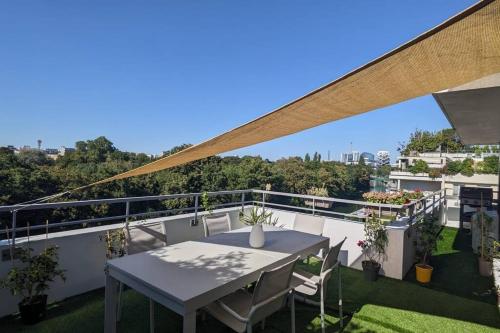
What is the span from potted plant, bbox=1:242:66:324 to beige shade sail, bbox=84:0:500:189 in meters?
2.12

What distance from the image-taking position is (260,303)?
2188 mm

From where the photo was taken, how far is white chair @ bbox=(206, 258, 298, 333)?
214 centimetres

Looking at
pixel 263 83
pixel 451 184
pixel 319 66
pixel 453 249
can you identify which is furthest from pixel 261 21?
pixel 451 184

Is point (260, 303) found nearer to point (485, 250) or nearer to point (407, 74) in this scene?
point (407, 74)

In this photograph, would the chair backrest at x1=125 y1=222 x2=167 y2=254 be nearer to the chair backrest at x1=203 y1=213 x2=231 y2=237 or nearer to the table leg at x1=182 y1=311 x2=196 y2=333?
the chair backrest at x1=203 y1=213 x2=231 y2=237

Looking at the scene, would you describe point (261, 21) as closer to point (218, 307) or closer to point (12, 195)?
point (218, 307)

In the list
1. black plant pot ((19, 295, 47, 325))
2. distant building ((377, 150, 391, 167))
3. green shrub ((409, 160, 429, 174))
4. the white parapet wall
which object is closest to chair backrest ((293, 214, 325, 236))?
the white parapet wall

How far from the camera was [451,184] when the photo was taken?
16.1 meters

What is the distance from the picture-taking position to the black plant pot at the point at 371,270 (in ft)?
14.5

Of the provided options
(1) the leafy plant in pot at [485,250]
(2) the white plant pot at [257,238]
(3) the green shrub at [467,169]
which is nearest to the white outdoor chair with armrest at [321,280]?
(2) the white plant pot at [257,238]

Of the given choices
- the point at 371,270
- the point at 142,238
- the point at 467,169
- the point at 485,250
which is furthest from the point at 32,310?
the point at 467,169

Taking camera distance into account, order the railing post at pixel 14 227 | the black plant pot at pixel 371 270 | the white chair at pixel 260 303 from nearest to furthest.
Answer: the white chair at pixel 260 303
the railing post at pixel 14 227
the black plant pot at pixel 371 270

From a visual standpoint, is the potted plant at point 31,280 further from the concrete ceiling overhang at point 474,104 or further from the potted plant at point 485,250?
the potted plant at point 485,250

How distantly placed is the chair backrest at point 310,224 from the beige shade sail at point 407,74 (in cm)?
222
